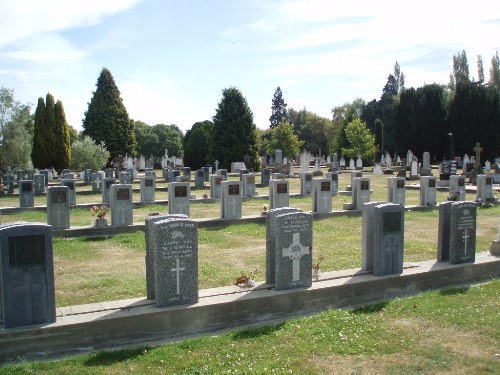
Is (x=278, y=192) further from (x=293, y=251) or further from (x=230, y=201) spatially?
(x=293, y=251)

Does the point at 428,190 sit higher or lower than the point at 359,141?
lower

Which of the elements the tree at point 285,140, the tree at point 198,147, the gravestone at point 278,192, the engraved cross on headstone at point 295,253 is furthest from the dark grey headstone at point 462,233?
the tree at point 285,140

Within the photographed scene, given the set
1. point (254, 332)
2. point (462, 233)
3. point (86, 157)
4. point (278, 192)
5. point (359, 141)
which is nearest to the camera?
point (254, 332)

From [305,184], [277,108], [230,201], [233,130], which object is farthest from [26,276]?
[277,108]

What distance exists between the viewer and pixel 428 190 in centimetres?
2042

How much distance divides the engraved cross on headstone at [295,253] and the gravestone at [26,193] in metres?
15.9

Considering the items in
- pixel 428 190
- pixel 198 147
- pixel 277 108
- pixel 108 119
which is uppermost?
pixel 277 108

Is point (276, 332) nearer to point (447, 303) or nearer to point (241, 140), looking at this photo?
point (447, 303)

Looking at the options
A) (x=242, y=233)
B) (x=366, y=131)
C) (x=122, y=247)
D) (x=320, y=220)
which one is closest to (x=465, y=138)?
(x=366, y=131)

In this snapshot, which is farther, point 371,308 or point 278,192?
point 278,192

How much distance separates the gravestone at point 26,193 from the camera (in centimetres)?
2039

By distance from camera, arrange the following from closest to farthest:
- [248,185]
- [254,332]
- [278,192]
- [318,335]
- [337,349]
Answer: [337,349], [318,335], [254,332], [278,192], [248,185]

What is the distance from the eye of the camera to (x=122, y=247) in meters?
13.1

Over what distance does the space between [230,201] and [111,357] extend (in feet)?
37.4
